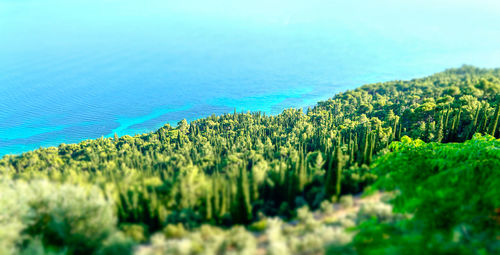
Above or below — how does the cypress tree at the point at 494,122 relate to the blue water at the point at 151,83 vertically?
below

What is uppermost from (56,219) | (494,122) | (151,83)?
(151,83)

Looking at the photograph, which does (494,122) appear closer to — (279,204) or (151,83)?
(279,204)

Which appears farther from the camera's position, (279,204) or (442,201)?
(279,204)

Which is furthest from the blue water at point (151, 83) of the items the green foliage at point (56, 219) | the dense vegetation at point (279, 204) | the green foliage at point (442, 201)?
the green foliage at point (442, 201)

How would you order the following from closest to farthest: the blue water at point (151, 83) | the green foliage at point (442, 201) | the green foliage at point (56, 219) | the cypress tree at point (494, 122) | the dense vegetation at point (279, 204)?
the green foliage at point (442, 201), the dense vegetation at point (279, 204), the green foliage at point (56, 219), the cypress tree at point (494, 122), the blue water at point (151, 83)

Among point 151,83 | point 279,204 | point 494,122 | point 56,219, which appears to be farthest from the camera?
point 151,83

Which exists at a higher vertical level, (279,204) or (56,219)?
(56,219)

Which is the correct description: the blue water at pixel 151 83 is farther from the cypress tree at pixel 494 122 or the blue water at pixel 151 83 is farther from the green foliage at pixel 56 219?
the cypress tree at pixel 494 122

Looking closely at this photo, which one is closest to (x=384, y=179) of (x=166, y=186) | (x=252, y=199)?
(x=252, y=199)

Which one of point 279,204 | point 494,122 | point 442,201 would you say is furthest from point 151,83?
point 442,201

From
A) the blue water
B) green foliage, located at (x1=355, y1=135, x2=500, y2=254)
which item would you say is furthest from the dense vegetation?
the blue water

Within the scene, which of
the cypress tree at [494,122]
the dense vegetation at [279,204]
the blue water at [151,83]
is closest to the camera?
the dense vegetation at [279,204]

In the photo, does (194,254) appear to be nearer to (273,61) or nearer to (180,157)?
(180,157)
